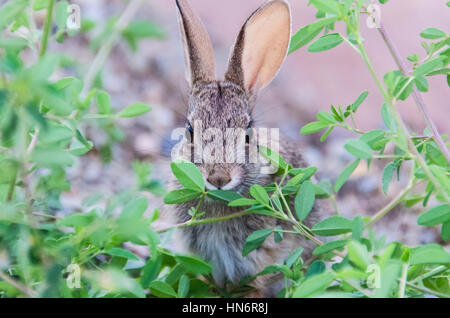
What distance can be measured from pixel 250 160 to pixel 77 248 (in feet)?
2.98

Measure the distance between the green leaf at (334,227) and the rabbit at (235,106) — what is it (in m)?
0.49

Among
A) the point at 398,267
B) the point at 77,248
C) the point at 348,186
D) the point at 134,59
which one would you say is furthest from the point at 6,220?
the point at 134,59

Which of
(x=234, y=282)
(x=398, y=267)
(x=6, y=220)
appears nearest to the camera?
(x=398, y=267)

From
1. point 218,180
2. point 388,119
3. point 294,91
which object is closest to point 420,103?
point 388,119

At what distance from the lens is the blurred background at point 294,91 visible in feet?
11.6

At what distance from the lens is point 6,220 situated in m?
1.36

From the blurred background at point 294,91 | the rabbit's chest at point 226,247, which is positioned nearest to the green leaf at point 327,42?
the rabbit's chest at point 226,247

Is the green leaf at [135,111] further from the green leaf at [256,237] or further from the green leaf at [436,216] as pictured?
the green leaf at [436,216]

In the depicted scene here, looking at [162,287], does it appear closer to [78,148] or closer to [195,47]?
[78,148]

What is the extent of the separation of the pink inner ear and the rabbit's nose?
598mm

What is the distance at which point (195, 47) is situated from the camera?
2.38m

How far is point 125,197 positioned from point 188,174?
0.61ft

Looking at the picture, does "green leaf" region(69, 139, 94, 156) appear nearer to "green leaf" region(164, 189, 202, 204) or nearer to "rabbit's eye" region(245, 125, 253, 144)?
"green leaf" region(164, 189, 202, 204)
